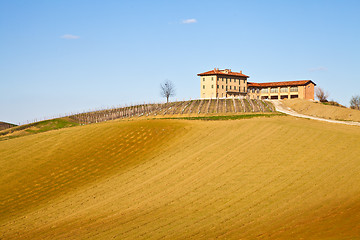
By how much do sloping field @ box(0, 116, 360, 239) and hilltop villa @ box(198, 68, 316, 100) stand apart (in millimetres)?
75123

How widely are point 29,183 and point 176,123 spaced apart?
24856 millimetres

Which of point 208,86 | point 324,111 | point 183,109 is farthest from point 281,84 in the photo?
point 324,111

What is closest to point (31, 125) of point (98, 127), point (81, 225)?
point (98, 127)

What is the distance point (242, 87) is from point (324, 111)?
182 feet

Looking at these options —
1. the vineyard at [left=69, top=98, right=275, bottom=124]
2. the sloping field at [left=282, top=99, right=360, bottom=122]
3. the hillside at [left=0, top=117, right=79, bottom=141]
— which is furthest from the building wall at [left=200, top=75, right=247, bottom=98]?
the hillside at [left=0, top=117, right=79, bottom=141]

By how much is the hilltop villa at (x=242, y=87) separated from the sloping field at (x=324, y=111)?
29.5 meters

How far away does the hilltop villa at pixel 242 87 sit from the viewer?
131000 mm

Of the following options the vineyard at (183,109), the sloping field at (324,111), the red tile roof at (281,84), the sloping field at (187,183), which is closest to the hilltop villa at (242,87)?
the red tile roof at (281,84)

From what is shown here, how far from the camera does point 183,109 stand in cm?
10119

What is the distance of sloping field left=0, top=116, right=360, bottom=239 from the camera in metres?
24.7

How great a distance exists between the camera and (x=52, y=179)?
1588 inches

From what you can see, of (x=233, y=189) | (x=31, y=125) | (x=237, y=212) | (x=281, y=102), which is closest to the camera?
(x=237, y=212)

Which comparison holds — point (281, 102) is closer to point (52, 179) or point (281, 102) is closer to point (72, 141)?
point (72, 141)

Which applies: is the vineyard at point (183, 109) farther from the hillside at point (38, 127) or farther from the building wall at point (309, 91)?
the building wall at point (309, 91)
